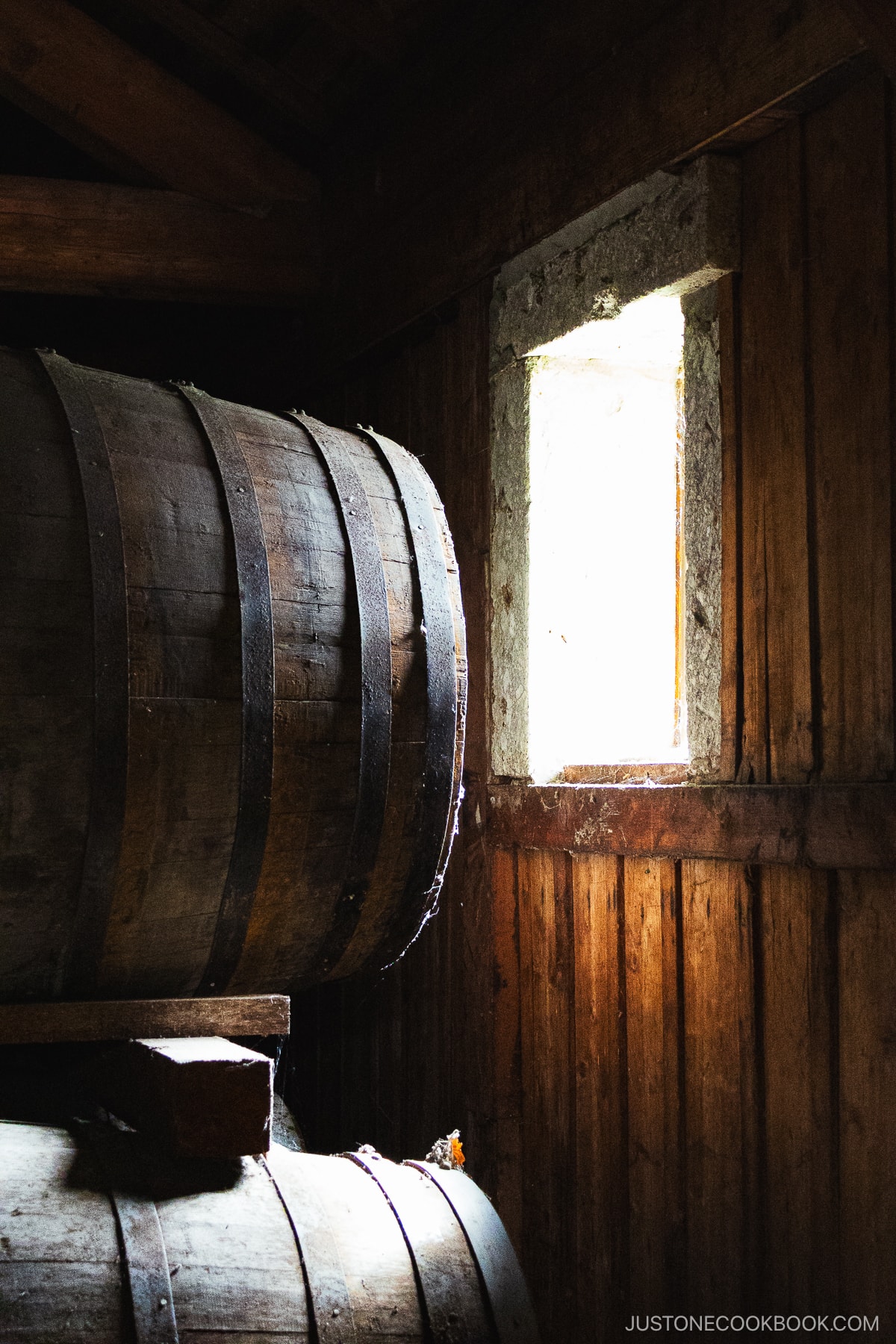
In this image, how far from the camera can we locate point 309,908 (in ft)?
7.62

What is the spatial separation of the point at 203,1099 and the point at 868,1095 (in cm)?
138

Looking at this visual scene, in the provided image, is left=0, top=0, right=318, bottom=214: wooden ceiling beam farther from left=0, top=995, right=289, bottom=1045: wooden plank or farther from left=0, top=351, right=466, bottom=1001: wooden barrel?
left=0, top=995, right=289, bottom=1045: wooden plank

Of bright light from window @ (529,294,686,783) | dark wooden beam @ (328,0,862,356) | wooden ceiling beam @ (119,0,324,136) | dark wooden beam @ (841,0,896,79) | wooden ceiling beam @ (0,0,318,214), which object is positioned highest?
wooden ceiling beam @ (119,0,324,136)

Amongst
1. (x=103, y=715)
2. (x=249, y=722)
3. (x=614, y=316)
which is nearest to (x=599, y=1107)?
(x=249, y=722)

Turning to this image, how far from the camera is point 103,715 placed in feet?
6.39

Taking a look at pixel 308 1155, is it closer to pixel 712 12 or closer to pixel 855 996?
pixel 855 996

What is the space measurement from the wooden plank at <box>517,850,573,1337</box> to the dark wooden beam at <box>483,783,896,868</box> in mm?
151

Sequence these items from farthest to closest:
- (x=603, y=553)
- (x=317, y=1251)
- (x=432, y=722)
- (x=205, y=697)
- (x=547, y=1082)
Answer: (x=603, y=553)
(x=547, y=1082)
(x=432, y=722)
(x=205, y=697)
(x=317, y=1251)

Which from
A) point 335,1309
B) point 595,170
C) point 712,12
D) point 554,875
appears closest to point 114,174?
point 595,170

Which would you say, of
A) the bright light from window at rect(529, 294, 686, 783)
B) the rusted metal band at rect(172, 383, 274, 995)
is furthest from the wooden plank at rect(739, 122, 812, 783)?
the rusted metal band at rect(172, 383, 274, 995)

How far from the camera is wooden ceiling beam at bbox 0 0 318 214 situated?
4.06 m

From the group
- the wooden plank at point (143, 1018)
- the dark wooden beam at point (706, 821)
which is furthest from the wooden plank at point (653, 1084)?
the wooden plank at point (143, 1018)

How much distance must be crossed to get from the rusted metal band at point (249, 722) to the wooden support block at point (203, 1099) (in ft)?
0.80

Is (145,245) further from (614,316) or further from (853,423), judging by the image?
(853,423)
